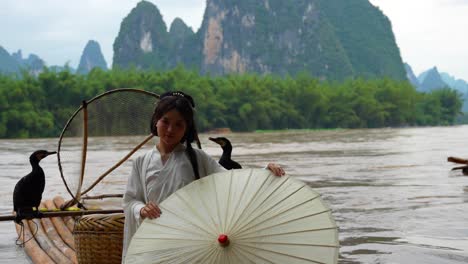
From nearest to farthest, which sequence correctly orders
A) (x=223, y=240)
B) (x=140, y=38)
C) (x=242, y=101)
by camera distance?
(x=223, y=240) → (x=242, y=101) → (x=140, y=38)

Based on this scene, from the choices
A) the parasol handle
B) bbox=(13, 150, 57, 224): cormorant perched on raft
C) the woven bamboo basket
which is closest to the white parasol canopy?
the parasol handle

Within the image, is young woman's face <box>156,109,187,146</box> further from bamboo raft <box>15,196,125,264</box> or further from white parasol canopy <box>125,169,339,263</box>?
bamboo raft <box>15,196,125,264</box>

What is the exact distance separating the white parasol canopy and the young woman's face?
163mm

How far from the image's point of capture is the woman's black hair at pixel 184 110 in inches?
83.4

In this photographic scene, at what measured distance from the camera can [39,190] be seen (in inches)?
164

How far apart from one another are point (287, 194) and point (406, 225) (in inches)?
113

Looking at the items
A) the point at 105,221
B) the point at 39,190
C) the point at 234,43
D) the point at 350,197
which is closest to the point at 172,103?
the point at 105,221

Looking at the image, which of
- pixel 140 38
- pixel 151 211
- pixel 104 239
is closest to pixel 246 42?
pixel 140 38

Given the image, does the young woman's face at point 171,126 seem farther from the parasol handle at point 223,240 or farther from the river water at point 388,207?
the river water at point 388,207

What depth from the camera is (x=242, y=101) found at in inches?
1666

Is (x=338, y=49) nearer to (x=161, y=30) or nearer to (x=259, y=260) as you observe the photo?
(x=161, y=30)

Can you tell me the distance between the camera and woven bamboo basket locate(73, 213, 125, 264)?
107 inches

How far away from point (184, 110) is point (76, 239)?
3.30 feet

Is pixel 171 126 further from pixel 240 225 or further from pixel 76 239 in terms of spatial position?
pixel 76 239
